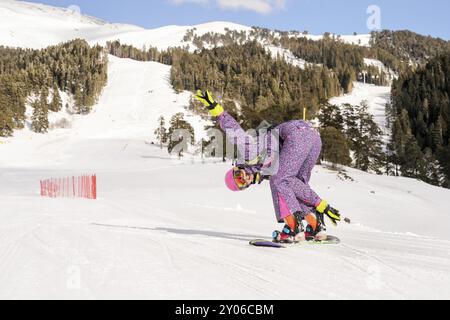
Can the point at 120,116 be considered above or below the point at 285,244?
above

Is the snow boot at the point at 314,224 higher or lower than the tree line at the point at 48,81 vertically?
lower

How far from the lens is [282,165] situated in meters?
4.80

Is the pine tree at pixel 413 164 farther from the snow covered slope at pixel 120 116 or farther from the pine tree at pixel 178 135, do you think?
the snow covered slope at pixel 120 116

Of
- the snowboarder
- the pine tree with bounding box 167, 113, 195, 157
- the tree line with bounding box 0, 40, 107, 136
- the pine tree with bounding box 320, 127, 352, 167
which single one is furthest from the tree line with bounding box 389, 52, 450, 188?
the tree line with bounding box 0, 40, 107, 136

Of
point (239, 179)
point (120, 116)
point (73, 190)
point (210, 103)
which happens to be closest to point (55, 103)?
point (120, 116)

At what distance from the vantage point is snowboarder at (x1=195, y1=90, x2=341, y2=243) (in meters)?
4.74

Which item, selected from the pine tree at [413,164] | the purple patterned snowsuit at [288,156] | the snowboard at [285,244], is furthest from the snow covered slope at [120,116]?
the snowboard at [285,244]

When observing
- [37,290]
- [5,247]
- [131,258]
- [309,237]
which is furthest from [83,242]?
[309,237]

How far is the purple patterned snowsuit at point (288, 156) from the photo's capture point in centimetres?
473

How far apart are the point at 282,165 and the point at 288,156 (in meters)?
0.12

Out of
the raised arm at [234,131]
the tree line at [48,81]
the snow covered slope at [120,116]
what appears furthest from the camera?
the tree line at [48,81]

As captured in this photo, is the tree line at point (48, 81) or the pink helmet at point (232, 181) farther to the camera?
the tree line at point (48, 81)

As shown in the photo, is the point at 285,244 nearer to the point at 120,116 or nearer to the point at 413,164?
the point at 413,164

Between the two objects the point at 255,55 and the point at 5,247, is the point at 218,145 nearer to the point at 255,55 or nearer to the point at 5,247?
the point at 5,247
